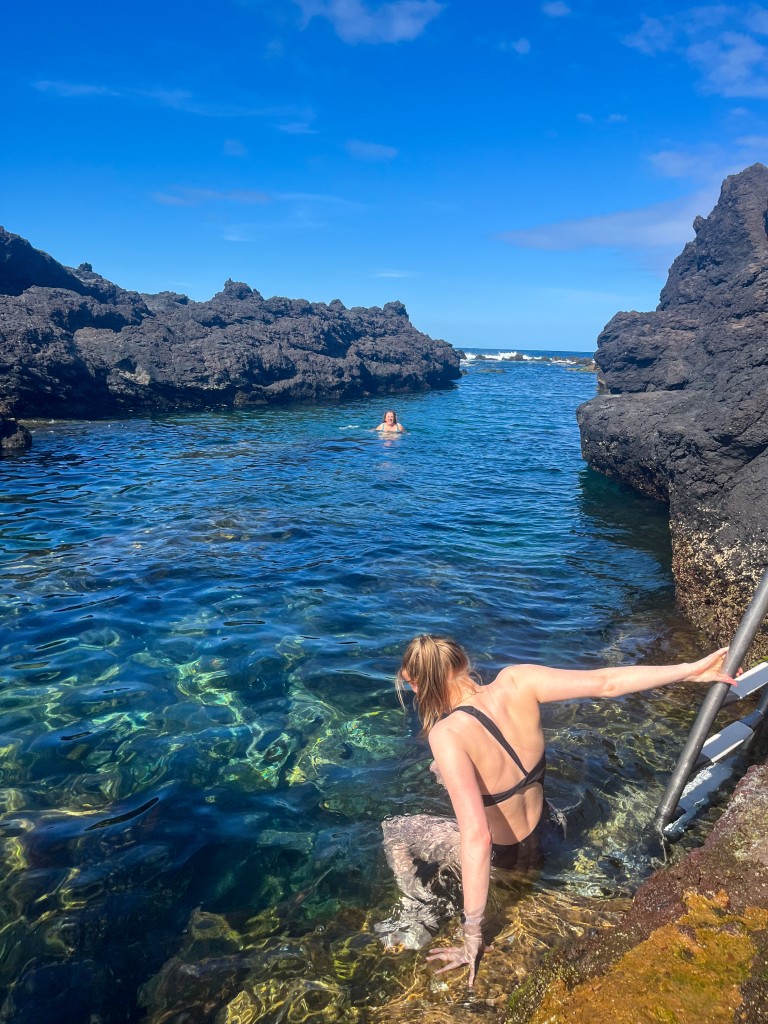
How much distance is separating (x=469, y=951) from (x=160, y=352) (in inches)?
1129

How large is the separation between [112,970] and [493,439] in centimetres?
2172

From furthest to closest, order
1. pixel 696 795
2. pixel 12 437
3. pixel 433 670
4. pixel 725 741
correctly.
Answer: pixel 12 437, pixel 696 795, pixel 725 741, pixel 433 670

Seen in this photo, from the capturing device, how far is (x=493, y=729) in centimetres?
320

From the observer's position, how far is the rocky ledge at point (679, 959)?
82.0 inches

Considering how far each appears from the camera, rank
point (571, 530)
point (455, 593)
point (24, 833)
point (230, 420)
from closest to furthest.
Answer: point (24, 833), point (455, 593), point (571, 530), point (230, 420)

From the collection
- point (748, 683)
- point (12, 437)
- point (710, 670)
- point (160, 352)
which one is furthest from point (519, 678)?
point (160, 352)

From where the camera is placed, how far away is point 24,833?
4102 millimetres

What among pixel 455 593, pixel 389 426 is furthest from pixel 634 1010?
pixel 389 426

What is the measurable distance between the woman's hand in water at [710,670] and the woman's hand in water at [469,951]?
156 centimetres

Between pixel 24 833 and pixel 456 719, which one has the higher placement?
pixel 456 719

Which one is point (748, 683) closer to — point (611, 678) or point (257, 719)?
point (611, 678)

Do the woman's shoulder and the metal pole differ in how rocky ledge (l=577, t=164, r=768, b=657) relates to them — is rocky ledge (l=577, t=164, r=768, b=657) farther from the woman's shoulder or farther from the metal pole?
the woman's shoulder

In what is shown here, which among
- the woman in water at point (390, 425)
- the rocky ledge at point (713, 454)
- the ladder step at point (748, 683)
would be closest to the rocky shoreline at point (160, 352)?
the woman in water at point (390, 425)

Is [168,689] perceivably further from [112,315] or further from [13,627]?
[112,315]
